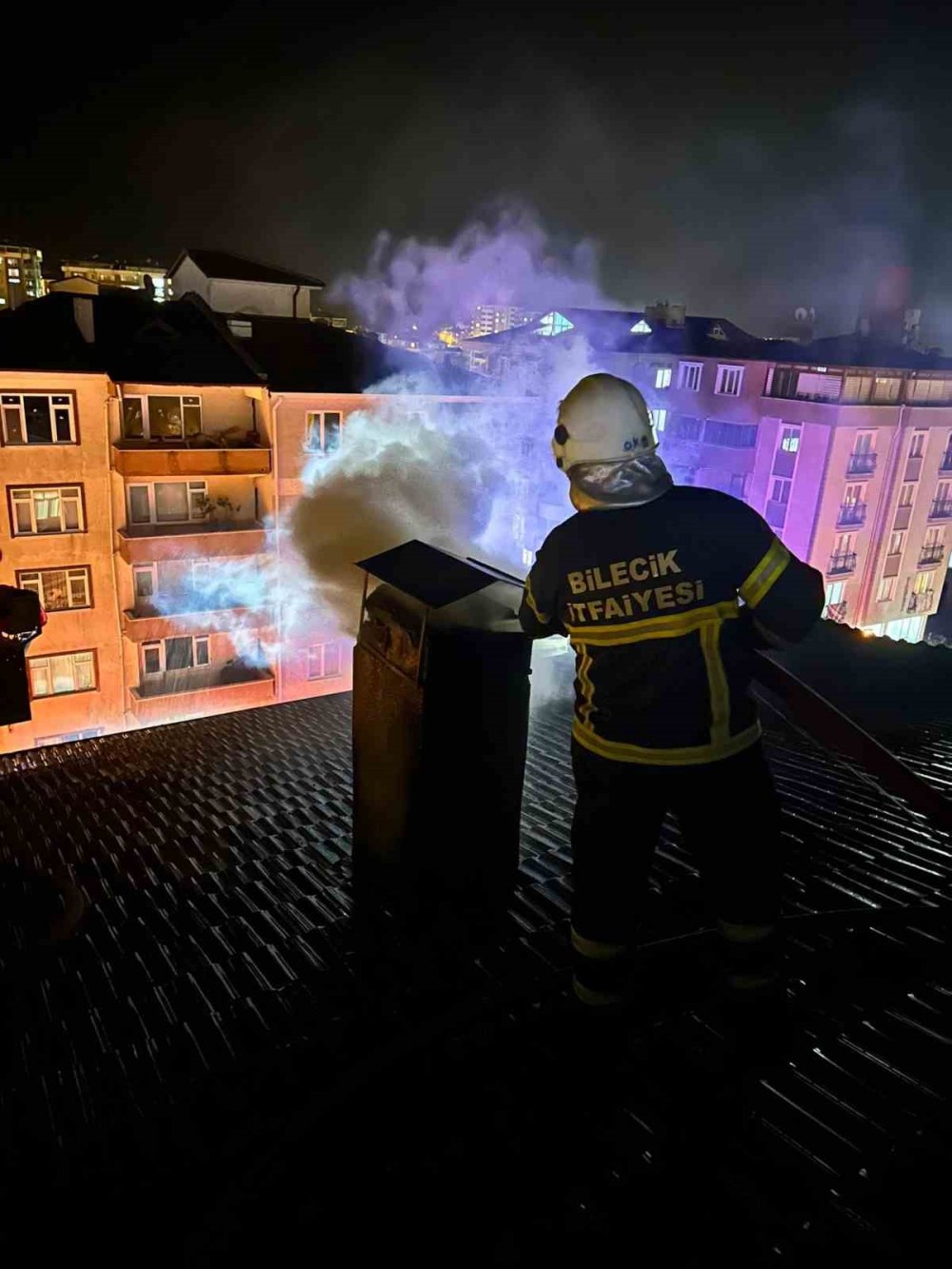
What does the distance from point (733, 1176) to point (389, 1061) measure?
1281 millimetres

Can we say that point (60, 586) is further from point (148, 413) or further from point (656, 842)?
point (656, 842)

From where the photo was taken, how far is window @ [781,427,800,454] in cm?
2664

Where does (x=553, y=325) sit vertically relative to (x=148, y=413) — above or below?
above

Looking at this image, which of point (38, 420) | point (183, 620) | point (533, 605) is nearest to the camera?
point (533, 605)

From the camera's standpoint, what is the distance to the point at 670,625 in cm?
284

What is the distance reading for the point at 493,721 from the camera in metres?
4.09

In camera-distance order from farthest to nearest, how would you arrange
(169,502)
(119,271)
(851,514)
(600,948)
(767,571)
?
(119,271) → (851,514) → (169,502) → (600,948) → (767,571)

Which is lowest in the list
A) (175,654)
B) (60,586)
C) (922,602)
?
(922,602)

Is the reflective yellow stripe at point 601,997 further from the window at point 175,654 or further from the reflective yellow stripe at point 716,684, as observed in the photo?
the window at point 175,654

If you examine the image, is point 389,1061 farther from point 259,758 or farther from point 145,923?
point 259,758

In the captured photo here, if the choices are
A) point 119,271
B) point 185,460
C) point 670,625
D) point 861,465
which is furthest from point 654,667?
point 119,271

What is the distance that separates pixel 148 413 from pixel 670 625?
17848mm

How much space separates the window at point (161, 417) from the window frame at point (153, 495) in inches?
39.3

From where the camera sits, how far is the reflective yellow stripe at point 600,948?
10.1 feet
